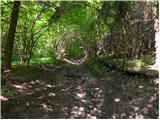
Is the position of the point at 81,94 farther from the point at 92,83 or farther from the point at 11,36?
the point at 11,36

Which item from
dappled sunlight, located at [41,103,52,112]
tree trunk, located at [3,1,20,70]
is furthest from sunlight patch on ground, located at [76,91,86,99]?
tree trunk, located at [3,1,20,70]

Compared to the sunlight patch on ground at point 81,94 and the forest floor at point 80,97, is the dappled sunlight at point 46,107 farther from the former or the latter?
the sunlight patch on ground at point 81,94

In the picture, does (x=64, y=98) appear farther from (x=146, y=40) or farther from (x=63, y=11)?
(x=146, y=40)

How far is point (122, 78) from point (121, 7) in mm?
3672

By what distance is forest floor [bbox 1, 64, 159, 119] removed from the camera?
9.12 meters

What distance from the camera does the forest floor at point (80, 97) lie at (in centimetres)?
912

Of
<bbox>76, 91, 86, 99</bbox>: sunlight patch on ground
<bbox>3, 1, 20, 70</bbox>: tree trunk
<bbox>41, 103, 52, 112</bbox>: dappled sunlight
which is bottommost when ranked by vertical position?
<bbox>41, 103, 52, 112</bbox>: dappled sunlight

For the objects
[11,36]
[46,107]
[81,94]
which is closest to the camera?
[46,107]

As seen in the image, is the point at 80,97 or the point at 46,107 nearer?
the point at 46,107

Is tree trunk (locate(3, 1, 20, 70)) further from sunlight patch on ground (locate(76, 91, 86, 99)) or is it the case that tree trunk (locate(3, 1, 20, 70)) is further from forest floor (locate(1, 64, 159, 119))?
sunlight patch on ground (locate(76, 91, 86, 99))

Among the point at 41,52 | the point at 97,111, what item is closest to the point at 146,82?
the point at 97,111

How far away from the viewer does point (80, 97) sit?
439 inches

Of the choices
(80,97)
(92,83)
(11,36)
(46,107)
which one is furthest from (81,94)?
(11,36)

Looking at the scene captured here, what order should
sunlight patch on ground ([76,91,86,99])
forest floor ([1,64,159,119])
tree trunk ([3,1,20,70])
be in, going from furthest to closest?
tree trunk ([3,1,20,70]) < sunlight patch on ground ([76,91,86,99]) < forest floor ([1,64,159,119])
